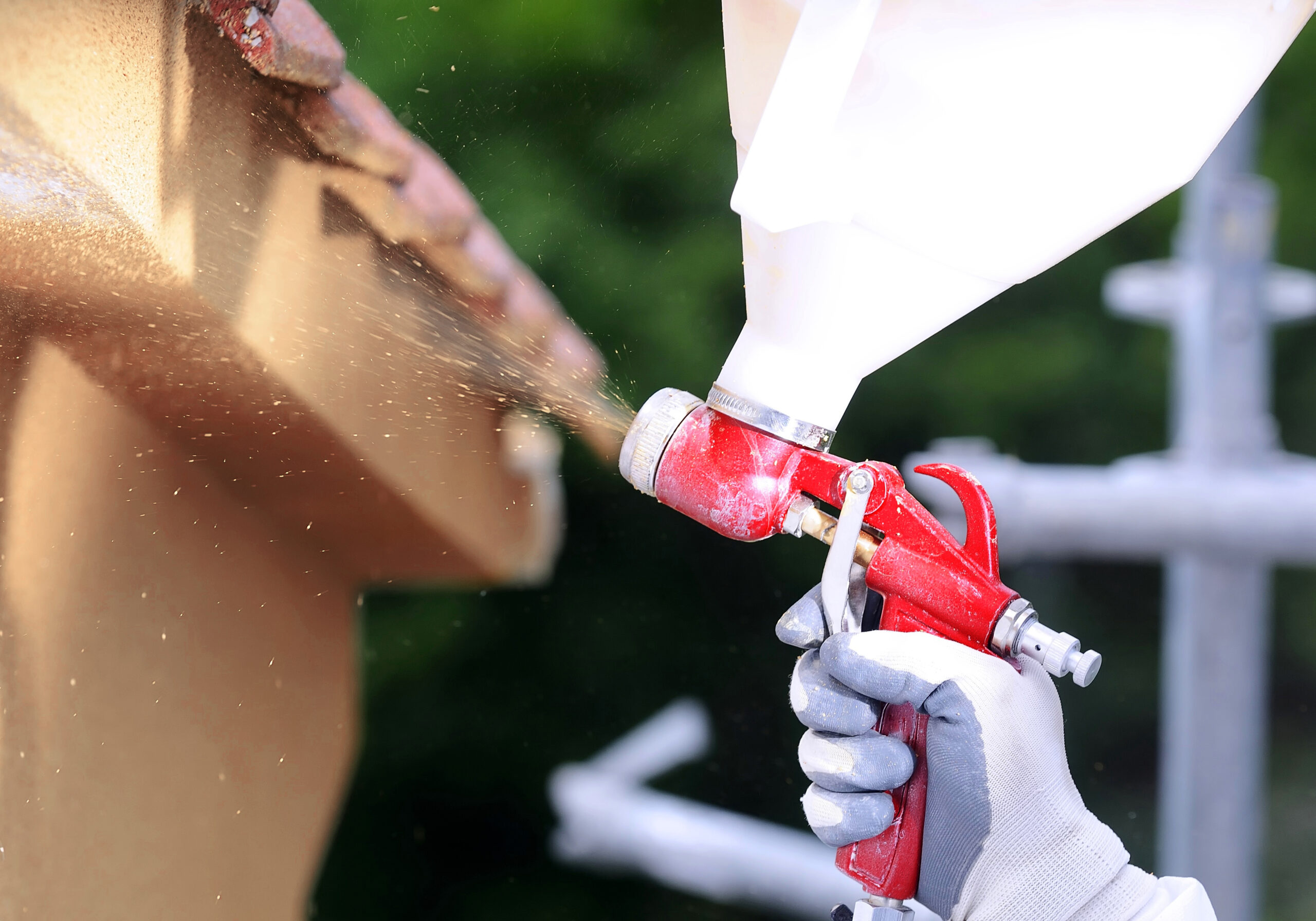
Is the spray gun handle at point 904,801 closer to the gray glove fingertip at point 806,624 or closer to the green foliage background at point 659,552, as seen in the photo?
the gray glove fingertip at point 806,624

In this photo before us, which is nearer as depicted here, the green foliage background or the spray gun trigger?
the spray gun trigger

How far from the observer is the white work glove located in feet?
3.04

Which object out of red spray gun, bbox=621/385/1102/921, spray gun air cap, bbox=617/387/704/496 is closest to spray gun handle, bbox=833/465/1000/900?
red spray gun, bbox=621/385/1102/921

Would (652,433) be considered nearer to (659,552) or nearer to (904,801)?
(904,801)

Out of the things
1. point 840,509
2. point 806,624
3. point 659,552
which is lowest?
point 659,552

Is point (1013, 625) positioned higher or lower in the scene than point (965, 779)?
higher

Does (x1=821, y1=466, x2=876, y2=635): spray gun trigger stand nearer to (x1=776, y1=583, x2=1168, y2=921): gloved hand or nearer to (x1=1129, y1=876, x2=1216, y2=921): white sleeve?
(x1=776, y1=583, x2=1168, y2=921): gloved hand

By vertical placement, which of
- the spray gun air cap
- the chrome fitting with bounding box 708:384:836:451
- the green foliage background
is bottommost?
the green foliage background

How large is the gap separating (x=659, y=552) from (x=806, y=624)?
2.66 metres

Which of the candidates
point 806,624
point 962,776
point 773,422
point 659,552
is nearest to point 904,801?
point 962,776

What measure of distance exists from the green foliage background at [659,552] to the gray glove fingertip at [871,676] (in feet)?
6.95

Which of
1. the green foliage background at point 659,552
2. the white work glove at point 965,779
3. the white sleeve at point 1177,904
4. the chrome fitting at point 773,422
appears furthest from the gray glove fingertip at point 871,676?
the green foliage background at point 659,552

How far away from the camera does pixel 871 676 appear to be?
3.02ft

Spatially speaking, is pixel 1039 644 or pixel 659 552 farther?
pixel 659 552
